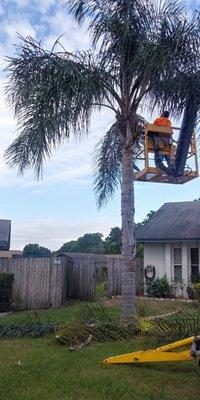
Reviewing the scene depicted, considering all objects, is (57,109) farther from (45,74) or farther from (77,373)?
(77,373)

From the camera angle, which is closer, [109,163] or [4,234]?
[109,163]

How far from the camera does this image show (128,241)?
33.0 ft

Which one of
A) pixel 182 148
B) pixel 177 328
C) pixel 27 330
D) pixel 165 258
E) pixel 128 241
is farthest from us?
pixel 165 258

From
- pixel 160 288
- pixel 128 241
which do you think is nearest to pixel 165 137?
pixel 128 241

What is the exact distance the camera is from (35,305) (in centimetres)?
1552

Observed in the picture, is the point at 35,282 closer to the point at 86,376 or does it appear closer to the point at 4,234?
the point at 4,234

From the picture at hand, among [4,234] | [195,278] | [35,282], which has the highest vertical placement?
[4,234]

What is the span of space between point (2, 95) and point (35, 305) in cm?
815

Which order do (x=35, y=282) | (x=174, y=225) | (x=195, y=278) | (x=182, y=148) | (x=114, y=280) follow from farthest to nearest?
1. (x=174, y=225)
2. (x=114, y=280)
3. (x=195, y=278)
4. (x=35, y=282)
5. (x=182, y=148)

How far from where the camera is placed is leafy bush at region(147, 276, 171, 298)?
58.4ft

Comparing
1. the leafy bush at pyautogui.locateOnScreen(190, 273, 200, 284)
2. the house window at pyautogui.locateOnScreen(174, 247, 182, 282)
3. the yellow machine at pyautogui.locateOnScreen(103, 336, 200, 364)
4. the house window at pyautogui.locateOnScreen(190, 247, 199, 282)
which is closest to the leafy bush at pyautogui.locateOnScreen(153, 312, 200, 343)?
the yellow machine at pyautogui.locateOnScreen(103, 336, 200, 364)

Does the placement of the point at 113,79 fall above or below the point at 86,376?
above

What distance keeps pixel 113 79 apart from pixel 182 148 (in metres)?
2.22

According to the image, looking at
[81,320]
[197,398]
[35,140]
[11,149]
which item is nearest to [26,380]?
[197,398]
